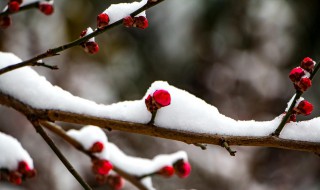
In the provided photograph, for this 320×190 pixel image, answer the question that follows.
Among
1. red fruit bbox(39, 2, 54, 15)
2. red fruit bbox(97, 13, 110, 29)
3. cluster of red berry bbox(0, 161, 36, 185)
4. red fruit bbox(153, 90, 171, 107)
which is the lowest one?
red fruit bbox(153, 90, 171, 107)

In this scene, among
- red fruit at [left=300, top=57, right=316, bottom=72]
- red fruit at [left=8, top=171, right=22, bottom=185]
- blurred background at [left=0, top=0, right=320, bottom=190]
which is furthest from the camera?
blurred background at [left=0, top=0, right=320, bottom=190]

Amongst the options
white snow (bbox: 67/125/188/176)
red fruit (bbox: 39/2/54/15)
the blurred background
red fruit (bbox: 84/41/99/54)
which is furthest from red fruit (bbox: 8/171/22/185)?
the blurred background

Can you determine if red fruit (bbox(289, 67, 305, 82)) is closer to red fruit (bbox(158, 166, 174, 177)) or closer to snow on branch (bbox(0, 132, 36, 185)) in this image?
red fruit (bbox(158, 166, 174, 177))

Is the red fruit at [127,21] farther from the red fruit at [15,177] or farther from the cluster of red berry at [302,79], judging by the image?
the red fruit at [15,177]

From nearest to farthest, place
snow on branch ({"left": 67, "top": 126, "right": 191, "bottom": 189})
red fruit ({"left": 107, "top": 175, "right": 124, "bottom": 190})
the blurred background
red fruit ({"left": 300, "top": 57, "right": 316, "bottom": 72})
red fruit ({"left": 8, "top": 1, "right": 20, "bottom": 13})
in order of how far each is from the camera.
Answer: red fruit ({"left": 8, "top": 1, "right": 20, "bottom": 13}) < red fruit ({"left": 300, "top": 57, "right": 316, "bottom": 72}) < snow on branch ({"left": 67, "top": 126, "right": 191, "bottom": 189}) < red fruit ({"left": 107, "top": 175, "right": 124, "bottom": 190}) < the blurred background

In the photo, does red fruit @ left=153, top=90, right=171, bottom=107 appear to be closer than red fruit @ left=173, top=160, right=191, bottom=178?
Yes

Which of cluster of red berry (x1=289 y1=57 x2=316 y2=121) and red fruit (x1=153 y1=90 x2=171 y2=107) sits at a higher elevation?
red fruit (x1=153 y1=90 x2=171 y2=107)

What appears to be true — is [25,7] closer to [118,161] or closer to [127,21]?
[127,21]
